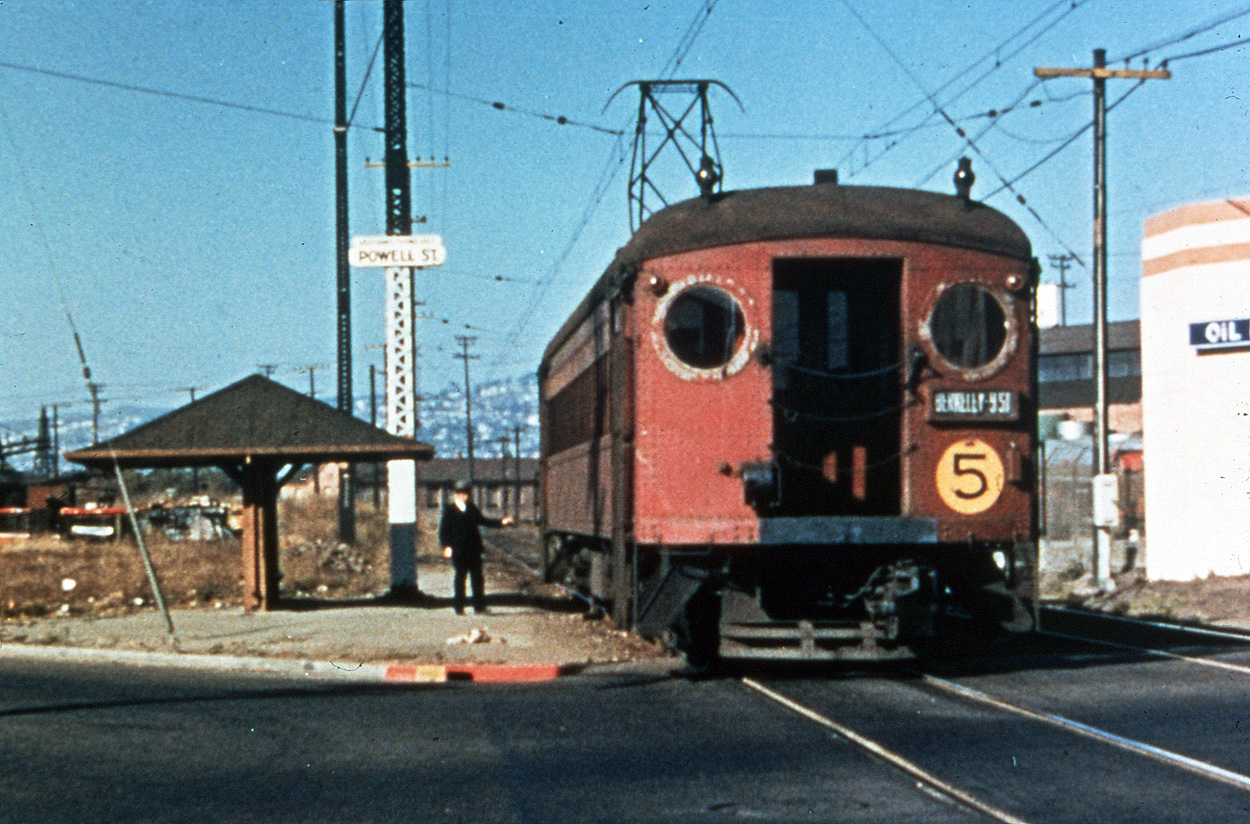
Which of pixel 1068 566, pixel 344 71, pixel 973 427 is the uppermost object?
pixel 344 71

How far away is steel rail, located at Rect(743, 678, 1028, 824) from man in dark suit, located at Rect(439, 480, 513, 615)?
7.43m

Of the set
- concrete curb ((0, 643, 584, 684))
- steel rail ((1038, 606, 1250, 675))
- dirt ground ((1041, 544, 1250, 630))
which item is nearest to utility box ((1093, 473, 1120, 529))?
dirt ground ((1041, 544, 1250, 630))

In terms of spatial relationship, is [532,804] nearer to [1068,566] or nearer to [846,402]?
[846,402]

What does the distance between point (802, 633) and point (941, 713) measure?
1.58 metres

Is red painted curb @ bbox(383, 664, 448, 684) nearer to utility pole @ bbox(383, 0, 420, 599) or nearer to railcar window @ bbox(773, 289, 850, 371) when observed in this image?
railcar window @ bbox(773, 289, 850, 371)

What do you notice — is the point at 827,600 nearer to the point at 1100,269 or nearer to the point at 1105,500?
the point at 1105,500

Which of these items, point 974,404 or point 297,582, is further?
point 297,582

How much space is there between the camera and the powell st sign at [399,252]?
20.9 m

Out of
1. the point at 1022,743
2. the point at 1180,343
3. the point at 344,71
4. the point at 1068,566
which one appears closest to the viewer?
the point at 1022,743

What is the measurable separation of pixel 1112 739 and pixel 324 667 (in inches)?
279

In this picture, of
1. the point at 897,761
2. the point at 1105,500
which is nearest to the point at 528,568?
the point at 1105,500

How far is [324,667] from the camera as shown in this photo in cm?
1305

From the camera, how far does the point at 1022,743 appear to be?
8359mm

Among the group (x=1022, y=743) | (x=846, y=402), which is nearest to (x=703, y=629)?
(x=846, y=402)
